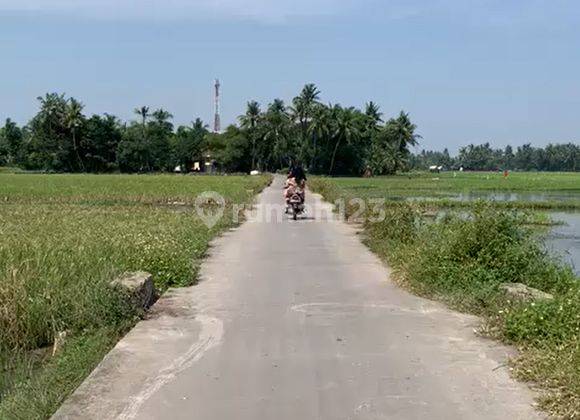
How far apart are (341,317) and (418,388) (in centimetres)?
224

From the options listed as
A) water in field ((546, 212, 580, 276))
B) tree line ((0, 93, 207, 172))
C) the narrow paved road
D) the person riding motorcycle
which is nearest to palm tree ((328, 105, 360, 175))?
tree line ((0, 93, 207, 172))

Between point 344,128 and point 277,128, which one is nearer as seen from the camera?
point 344,128

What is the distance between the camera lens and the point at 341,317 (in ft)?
22.8

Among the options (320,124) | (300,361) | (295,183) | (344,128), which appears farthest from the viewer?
(344,128)

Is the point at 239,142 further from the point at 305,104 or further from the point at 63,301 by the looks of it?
the point at 63,301

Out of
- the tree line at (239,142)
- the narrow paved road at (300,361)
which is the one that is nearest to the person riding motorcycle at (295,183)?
the narrow paved road at (300,361)

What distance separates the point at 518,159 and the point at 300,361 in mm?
162517

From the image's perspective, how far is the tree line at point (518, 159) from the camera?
149 meters

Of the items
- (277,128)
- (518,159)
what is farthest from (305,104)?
(518,159)

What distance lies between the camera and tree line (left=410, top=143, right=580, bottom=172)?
149 meters

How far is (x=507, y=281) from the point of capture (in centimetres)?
793

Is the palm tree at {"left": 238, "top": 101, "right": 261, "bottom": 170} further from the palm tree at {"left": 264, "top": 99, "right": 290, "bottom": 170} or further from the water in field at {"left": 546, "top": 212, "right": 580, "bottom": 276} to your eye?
the water in field at {"left": 546, "top": 212, "right": 580, "bottom": 276}

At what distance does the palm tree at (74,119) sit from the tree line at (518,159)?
7687 centimetres

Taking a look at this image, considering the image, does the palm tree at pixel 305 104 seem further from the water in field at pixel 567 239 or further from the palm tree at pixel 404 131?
the water in field at pixel 567 239
